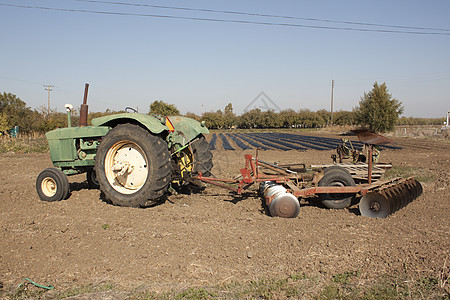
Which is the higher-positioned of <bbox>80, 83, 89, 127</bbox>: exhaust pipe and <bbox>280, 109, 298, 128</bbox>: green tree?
<bbox>280, 109, 298, 128</bbox>: green tree

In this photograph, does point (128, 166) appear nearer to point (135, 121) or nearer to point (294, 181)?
point (135, 121)

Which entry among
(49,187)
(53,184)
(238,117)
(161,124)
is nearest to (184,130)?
(161,124)

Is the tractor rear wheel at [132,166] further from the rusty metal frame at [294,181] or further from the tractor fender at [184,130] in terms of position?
the rusty metal frame at [294,181]

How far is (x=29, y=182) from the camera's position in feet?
27.8

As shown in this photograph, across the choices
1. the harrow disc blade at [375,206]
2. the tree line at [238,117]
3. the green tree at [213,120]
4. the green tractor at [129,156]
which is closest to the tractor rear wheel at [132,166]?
the green tractor at [129,156]

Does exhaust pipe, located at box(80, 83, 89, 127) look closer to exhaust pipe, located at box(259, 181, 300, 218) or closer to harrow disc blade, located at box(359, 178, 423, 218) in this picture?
exhaust pipe, located at box(259, 181, 300, 218)

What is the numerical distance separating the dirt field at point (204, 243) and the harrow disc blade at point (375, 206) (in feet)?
0.45

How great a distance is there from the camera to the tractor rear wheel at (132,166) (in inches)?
205

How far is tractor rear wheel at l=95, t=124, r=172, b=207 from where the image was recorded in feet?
17.1

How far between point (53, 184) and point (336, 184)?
17.5 feet

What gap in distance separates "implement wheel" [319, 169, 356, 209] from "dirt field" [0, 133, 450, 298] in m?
0.14

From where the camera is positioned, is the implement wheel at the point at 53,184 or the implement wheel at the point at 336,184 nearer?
the implement wheel at the point at 336,184

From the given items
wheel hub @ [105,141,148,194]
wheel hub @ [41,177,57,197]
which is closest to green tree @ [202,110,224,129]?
wheel hub @ [41,177,57,197]

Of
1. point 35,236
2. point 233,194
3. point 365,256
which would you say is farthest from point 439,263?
point 35,236
